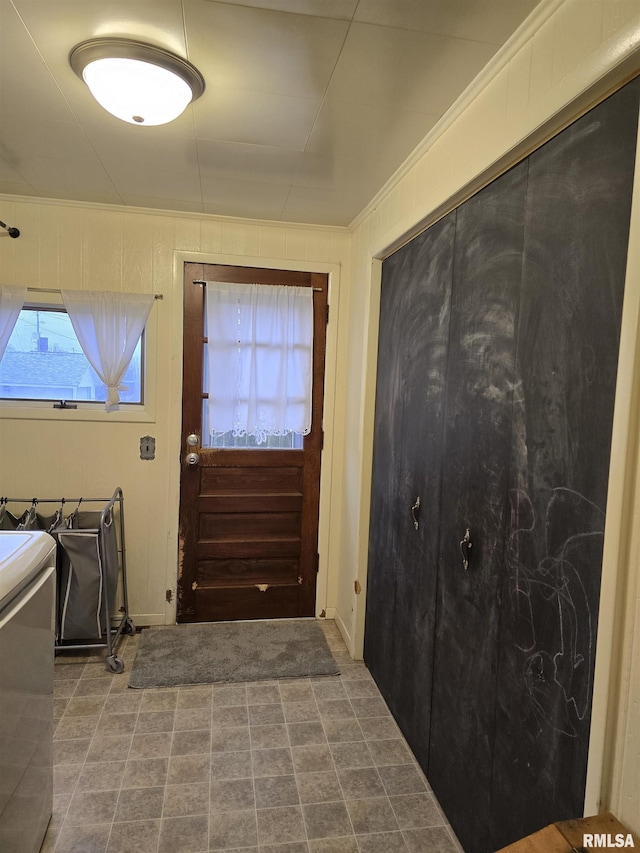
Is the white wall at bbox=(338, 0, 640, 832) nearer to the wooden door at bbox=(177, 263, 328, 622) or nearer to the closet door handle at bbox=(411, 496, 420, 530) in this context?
the closet door handle at bbox=(411, 496, 420, 530)

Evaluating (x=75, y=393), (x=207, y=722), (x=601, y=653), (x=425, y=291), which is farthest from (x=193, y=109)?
(x=207, y=722)

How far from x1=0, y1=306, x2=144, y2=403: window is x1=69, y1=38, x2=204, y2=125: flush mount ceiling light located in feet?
5.23

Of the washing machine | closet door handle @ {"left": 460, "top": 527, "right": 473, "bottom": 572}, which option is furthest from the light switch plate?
closet door handle @ {"left": 460, "top": 527, "right": 473, "bottom": 572}

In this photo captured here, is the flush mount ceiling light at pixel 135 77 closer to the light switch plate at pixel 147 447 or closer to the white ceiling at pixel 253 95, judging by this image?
the white ceiling at pixel 253 95

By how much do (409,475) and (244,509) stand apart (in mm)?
1347

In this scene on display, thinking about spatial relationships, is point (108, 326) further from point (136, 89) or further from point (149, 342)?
point (136, 89)

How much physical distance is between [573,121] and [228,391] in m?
2.23

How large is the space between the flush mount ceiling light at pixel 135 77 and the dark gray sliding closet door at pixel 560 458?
1.08 metres

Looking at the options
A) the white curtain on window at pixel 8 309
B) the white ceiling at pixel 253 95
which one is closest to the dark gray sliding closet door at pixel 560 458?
the white ceiling at pixel 253 95

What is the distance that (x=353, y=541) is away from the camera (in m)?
2.90

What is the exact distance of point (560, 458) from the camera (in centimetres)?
123

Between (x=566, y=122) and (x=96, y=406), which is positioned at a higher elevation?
(x=566, y=122)

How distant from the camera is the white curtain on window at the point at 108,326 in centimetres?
287

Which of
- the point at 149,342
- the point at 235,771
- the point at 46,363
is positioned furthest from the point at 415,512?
the point at 46,363
